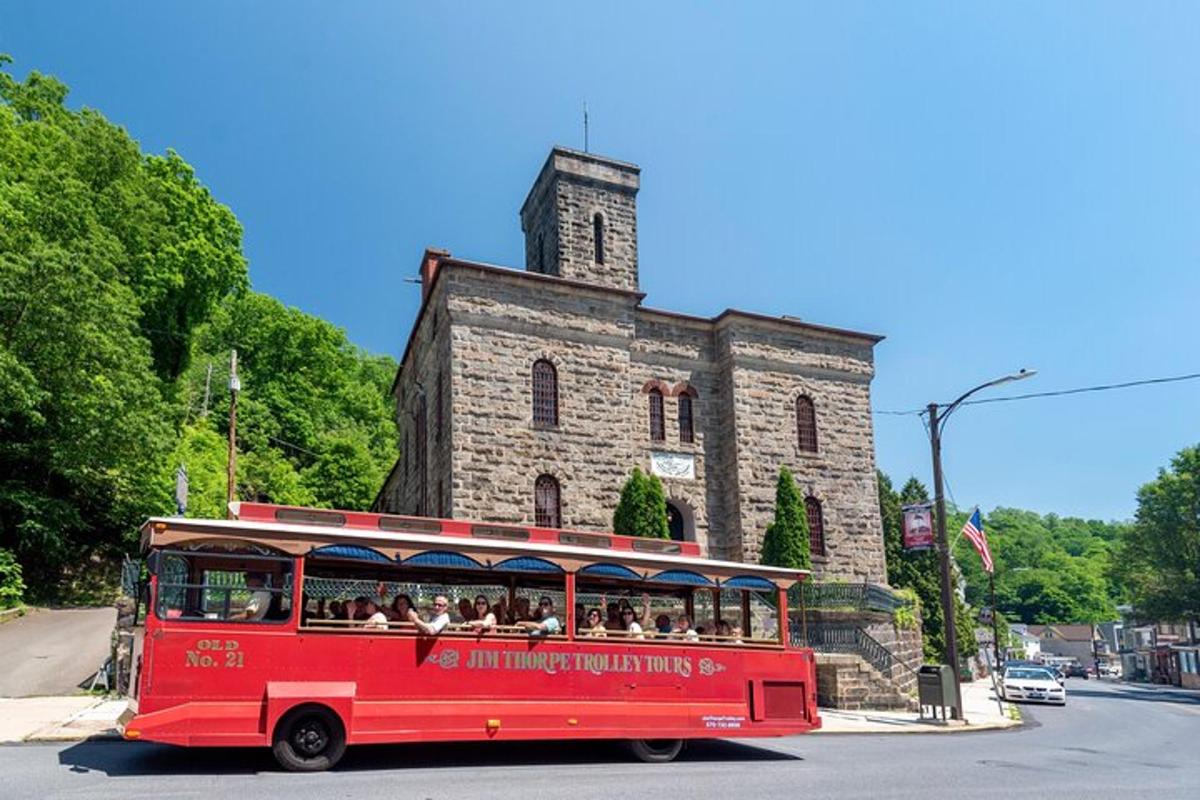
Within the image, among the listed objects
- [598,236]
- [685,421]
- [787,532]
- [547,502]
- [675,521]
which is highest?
[598,236]

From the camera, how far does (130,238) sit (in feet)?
113

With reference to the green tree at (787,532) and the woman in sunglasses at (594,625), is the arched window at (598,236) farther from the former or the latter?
the woman in sunglasses at (594,625)

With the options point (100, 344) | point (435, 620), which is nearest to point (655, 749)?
point (435, 620)

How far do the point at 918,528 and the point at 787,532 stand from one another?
599cm

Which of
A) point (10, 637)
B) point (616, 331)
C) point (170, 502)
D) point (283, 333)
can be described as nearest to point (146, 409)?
point (170, 502)

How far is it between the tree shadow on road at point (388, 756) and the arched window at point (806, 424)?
658 inches

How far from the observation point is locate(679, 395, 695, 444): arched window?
28625mm

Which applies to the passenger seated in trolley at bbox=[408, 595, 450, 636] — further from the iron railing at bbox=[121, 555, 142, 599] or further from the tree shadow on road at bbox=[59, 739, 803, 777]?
the iron railing at bbox=[121, 555, 142, 599]

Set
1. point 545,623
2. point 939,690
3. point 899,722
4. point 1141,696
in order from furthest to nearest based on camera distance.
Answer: point 1141,696 < point 939,690 < point 899,722 < point 545,623

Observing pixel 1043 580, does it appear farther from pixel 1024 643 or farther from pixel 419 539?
pixel 419 539

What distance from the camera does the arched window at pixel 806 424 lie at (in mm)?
29547

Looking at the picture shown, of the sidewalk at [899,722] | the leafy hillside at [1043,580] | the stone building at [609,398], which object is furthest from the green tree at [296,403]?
the leafy hillside at [1043,580]

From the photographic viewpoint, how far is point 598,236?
29.8 meters

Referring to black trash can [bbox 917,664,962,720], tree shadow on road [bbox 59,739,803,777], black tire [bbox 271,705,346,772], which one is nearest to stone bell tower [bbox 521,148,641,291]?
black trash can [bbox 917,664,962,720]
